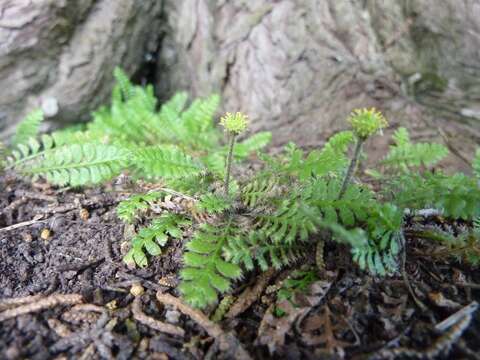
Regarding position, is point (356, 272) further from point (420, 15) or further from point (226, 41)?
point (226, 41)

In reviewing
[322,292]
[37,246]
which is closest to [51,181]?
[37,246]

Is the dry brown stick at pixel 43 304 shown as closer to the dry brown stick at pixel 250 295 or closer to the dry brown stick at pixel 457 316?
the dry brown stick at pixel 250 295

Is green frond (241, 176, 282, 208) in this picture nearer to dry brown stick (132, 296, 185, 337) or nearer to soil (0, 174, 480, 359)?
soil (0, 174, 480, 359)

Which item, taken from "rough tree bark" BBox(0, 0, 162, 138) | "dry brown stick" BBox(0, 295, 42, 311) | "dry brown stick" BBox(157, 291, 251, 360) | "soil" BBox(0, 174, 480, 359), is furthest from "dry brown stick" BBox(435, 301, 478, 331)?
"rough tree bark" BBox(0, 0, 162, 138)

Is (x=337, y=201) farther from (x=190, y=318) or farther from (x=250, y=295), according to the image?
(x=190, y=318)

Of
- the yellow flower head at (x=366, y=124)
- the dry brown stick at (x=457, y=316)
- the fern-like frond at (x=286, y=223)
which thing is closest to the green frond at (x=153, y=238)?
the fern-like frond at (x=286, y=223)

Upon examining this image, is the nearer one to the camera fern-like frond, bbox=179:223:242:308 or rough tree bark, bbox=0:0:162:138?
fern-like frond, bbox=179:223:242:308
